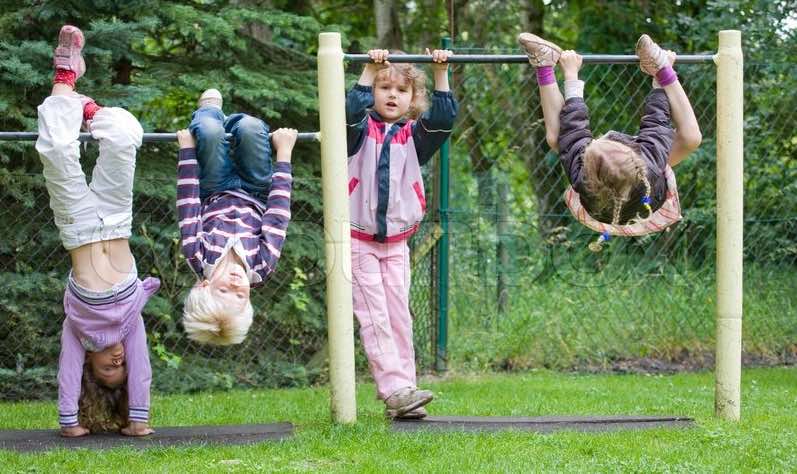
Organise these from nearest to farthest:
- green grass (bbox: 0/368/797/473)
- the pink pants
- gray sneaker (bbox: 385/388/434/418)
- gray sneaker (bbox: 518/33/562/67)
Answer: green grass (bbox: 0/368/797/473) < gray sneaker (bbox: 518/33/562/67) < gray sneaker (bbox: 385/388/434/418) < the pink pants

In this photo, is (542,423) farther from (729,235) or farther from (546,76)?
(546,76)

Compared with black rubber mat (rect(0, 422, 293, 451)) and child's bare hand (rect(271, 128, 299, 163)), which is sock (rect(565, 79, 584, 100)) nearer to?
child's bare hand (rect(271, 128, 299, 163))

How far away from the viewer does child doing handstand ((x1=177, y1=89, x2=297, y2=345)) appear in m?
4.29

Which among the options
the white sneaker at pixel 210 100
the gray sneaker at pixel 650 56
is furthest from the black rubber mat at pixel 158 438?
the gray sneaker at pixel 650 56

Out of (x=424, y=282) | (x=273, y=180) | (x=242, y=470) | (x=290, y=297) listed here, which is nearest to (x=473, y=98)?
(x=424, y=282)

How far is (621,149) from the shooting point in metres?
4.49

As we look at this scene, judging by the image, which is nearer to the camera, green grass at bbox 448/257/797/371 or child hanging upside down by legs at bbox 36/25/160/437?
child hanging upside down by legs at bbox 36/25/160/437

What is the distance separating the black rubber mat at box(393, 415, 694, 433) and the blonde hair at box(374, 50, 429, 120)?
1652 millimetres

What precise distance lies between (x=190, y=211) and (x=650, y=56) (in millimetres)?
2173

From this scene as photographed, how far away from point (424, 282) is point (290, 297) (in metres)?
0.94

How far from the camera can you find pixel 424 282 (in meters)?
7.27

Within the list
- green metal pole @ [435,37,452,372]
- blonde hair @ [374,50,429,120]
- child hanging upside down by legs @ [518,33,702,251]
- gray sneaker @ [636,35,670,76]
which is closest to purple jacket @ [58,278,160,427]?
blonde hair @ [374,50,429,120]

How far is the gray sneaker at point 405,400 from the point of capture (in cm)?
500

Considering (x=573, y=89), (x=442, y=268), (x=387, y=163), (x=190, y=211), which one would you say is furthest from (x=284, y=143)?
(x=442, y=268)
